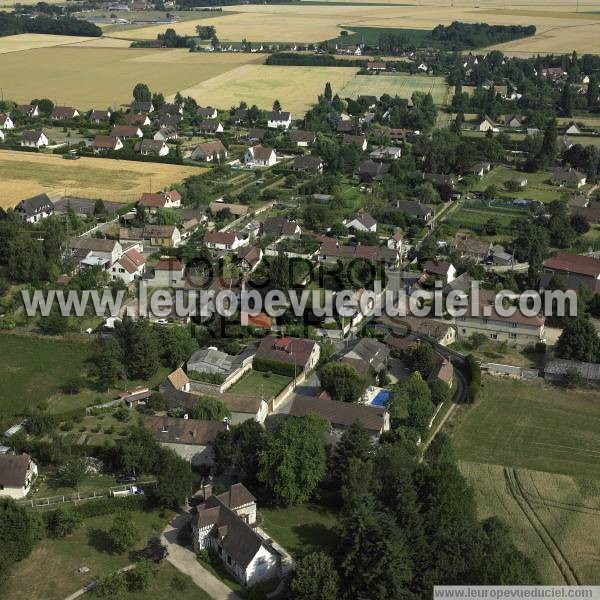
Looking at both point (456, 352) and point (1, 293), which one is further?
point (1, 293)

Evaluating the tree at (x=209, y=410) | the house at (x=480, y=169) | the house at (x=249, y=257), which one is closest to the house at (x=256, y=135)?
the house at (x=480, y=169)

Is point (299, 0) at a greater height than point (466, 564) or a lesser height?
greater

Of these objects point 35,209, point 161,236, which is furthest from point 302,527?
point 35,209

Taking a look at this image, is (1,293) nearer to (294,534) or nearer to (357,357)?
(357,357)

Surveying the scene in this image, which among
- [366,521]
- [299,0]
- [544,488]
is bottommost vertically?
[544,488]

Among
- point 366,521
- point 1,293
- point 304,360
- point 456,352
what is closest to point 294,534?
point 366,521

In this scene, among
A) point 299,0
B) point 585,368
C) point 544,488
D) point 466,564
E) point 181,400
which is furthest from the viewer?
point 299,0

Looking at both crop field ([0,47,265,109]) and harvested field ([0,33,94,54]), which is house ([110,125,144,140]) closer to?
crop field ([0,47,265,109])
